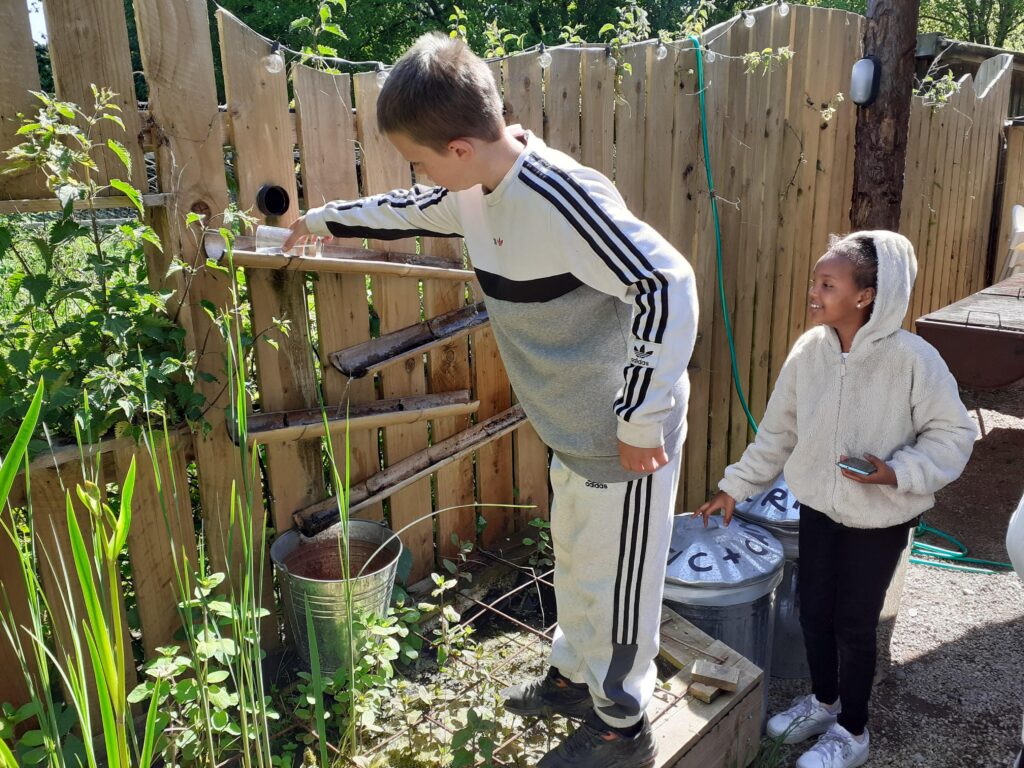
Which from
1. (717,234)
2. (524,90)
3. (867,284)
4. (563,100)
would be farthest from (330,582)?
(717,234)

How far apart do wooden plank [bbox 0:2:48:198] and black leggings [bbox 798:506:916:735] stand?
101 inches

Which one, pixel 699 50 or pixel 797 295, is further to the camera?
pixel 797 295

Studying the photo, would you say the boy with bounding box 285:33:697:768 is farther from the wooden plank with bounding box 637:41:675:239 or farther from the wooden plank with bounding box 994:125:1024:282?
the wooden plank with bounding box 994:125:1024:282

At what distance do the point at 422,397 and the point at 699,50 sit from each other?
6.82ft

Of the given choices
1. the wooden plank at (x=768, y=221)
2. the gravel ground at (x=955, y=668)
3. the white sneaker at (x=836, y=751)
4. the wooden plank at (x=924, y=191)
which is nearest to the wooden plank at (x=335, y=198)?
the white sneaker at (x=836, y=751)

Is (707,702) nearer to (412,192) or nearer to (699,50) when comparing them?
(412,192)

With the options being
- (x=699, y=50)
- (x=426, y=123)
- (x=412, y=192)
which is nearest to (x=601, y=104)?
(x=699, y=50)

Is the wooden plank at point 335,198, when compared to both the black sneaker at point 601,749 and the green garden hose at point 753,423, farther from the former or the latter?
the green garden hose at point 753,423

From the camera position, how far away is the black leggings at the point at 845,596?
2.47 m

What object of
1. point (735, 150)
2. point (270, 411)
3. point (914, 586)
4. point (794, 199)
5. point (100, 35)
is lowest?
point (914, 586)

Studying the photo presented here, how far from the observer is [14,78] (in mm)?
2064

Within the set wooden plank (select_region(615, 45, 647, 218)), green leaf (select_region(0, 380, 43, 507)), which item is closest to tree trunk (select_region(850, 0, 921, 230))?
wooden plank (select_region(615, 45, 647, 218))

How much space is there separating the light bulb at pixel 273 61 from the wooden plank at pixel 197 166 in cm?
16

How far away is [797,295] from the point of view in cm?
471
